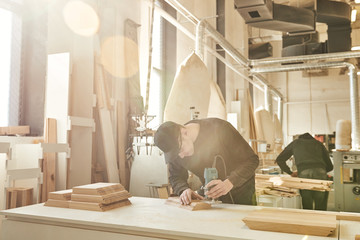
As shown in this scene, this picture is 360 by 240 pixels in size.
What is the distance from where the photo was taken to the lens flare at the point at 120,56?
391cm

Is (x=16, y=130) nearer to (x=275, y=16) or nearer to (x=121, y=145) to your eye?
(x=121, y=145)

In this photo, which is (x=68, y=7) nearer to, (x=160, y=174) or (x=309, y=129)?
(x=160, y=174)

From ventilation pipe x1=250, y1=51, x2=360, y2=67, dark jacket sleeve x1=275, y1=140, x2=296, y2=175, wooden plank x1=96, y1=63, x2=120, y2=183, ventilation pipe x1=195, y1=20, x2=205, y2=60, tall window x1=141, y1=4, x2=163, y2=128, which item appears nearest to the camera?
wooden plank x1=96, y1=63, x2=120, y2=183

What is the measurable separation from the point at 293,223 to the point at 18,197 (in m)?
2.28

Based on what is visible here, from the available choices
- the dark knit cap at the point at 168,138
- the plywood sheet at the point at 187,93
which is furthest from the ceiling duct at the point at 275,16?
the dark knit cap at the point at 168,138

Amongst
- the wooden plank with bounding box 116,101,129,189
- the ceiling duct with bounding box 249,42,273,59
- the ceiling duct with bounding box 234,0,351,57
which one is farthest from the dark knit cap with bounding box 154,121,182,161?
the ceiling duct with bounding box 249,42,273,59

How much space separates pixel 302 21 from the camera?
16.0ft

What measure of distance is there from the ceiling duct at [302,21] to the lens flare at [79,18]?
1.71 metres

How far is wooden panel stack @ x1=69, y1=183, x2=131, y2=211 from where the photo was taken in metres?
2.07

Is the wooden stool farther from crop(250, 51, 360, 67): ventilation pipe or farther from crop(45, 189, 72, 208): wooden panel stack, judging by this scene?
crop(250, 51, 360, 67): ventilation pipe

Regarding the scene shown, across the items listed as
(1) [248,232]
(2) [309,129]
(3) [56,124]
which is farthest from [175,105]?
(2) [309,129]

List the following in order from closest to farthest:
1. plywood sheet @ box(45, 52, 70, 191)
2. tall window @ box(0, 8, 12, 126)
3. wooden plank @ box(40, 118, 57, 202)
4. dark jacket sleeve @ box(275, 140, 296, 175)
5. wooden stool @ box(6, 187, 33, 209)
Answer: wooden stool @ box(6, 187, 33, 209) < wooden plank @ box(40, 118, 57, 202) < plywood sheet @ box(45, 52, 70, 191) < tall window @ box(0, 8, 12, 126) < dark jacket sleeve @ box(275, 140, 296, 175)

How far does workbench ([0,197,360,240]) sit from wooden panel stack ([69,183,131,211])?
0.17 ft

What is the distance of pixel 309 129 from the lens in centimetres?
1239
